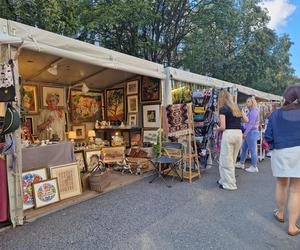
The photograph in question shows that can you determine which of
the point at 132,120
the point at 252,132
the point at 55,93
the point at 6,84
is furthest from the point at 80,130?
the point at 252,132

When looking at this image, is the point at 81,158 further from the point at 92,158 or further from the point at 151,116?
the point at 151,116

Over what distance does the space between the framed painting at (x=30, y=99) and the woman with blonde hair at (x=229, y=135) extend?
169 inches

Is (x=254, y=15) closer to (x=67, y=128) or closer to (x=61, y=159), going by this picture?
(x=67, y=128)

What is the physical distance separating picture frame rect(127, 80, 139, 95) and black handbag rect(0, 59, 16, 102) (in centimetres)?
383

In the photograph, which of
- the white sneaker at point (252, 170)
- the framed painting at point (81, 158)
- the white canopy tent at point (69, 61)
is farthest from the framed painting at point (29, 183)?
the white sneaker at point (252, 170)

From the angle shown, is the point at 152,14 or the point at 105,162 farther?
the point at 152,14

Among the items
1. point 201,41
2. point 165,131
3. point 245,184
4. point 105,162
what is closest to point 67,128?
point 105,162

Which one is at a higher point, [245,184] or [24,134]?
[24,134]

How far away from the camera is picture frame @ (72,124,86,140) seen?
6504mm

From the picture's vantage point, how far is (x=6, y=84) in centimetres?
286

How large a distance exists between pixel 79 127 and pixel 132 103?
5.35 feet

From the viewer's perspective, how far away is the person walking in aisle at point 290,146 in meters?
2.63

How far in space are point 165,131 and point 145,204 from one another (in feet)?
6.29

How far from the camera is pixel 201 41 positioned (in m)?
12.3
